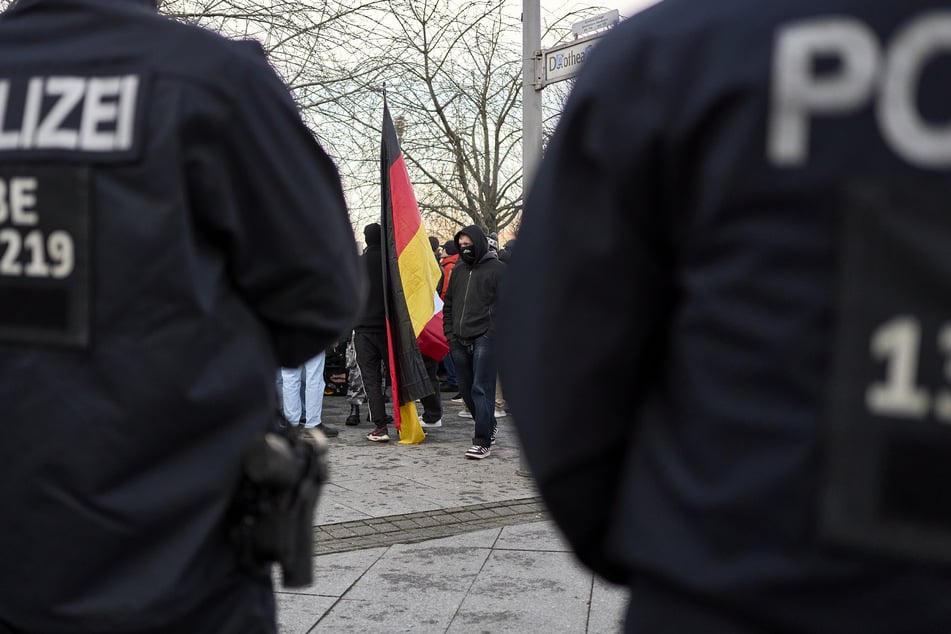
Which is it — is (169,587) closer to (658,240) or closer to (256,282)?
(256,282)

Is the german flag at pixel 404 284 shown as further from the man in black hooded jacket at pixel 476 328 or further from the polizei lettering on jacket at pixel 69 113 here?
the polizei lettering on jacket at pixel 69 113

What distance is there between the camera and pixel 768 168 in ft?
3.67

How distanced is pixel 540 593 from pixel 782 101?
3.45 m

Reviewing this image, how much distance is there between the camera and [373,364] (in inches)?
333

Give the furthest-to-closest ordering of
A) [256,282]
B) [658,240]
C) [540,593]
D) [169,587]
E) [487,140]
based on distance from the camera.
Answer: [487,140] < [540,593] < [256,282] < [169,587] < [658,240]

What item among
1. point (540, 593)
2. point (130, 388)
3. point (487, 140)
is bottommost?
point (540, 593)

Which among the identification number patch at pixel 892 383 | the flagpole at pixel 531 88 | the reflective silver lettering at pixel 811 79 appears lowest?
the identification number patch at pixel 892 383

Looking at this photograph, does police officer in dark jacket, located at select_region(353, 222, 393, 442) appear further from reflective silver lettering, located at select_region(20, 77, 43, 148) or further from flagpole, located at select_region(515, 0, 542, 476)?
reflective silver lettering, located at select_region(20, 77, 43, 148)

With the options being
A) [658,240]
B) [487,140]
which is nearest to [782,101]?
[658,240]

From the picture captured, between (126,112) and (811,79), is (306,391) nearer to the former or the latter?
(126,112)

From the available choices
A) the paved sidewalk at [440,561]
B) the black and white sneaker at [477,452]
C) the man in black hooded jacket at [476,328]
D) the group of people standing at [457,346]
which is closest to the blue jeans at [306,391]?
the group of people standing at [457,346]

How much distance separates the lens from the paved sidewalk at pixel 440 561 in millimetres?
3961

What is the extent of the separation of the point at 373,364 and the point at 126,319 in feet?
22.2

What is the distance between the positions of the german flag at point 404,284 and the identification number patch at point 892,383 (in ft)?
22.3
